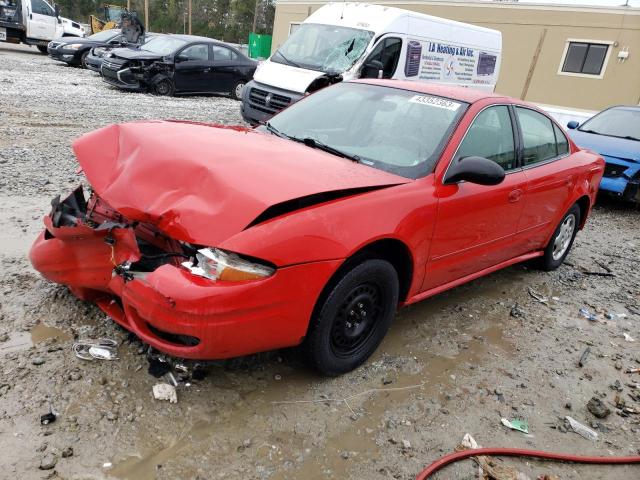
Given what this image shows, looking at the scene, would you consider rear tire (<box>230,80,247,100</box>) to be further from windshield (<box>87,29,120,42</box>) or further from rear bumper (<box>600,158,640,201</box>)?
rear bumper (<box>600,158,640,201</box>)

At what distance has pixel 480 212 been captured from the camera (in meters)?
3.52

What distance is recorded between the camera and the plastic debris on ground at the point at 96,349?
2857 mm

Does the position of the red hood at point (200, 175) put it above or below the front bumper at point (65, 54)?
above

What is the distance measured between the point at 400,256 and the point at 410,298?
1.15 feet

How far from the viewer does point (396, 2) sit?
2394cm

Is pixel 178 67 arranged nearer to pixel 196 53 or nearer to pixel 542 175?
pixel 196 53

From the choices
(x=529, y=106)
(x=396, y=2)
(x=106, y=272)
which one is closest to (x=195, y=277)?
(x=106, y=272)

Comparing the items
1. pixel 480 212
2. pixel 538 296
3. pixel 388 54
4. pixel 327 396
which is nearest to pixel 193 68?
pixel 388 54

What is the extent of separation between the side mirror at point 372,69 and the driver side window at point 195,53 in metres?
5.45

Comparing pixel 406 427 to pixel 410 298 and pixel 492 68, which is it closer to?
pixel 410 298

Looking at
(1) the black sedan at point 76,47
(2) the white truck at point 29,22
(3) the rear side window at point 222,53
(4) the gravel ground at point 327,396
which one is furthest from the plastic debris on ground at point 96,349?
(2) the white truck at point 29,22

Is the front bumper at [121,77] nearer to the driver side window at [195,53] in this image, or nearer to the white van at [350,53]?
the driver side window at [195,53]

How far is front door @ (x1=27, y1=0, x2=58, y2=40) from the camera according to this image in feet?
61.4

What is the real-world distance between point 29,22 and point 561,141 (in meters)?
20.2
